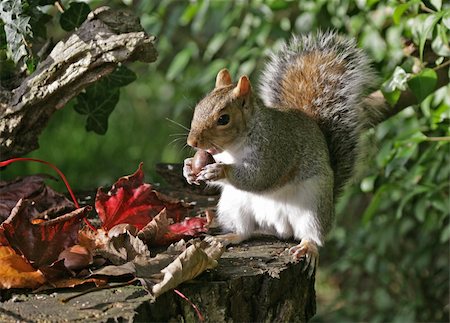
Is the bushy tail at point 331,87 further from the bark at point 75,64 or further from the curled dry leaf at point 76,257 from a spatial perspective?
the curled dry leaf at point 76,257

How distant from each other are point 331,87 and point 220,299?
2.19ft

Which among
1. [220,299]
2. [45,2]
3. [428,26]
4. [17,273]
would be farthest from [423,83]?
[17,273]

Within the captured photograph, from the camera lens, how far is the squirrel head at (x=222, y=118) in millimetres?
1571

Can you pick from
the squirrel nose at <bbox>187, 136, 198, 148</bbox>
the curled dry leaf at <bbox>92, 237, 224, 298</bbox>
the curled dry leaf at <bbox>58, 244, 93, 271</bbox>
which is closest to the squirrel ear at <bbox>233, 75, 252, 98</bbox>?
the squirrel nose at <bbox>187, 136, 198, 148</bbox>

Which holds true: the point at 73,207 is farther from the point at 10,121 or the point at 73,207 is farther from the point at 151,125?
the point at 151,125

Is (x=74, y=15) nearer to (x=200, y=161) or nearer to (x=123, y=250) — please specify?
(x=200, y=161)

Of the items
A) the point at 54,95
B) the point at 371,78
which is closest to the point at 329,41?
the point at 371,78

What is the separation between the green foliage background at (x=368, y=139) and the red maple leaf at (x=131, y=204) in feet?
0.45

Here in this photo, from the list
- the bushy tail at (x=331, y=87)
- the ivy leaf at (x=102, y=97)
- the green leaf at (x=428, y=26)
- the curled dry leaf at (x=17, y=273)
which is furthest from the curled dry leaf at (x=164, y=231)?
the green leaf at (x=428, y=26)

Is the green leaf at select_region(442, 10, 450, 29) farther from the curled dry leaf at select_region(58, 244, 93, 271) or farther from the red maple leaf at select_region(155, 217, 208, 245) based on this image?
the curled dry leaf at select_region(58, 244, 93, 271)

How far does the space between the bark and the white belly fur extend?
0.33 meters

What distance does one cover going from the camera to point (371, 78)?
187 centimetres

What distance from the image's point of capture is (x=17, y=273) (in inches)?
50.9

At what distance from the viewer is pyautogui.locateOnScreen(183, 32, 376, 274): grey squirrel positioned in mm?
1602
